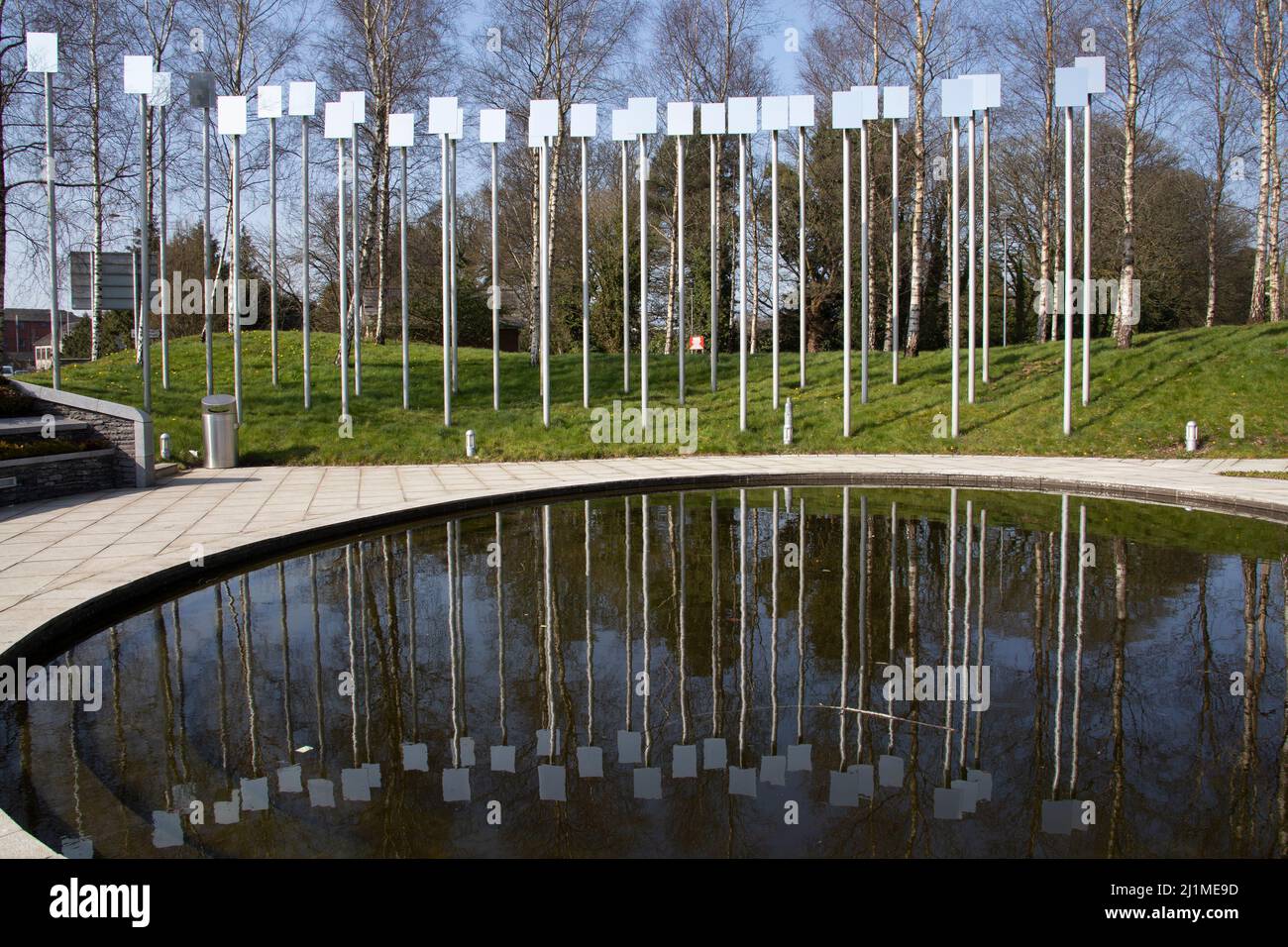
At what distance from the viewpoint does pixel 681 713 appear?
5.29m

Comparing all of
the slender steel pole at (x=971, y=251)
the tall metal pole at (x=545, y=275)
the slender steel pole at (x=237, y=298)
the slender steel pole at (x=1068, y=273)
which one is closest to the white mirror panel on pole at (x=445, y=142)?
the tall metal pole at (x=545, y=275)

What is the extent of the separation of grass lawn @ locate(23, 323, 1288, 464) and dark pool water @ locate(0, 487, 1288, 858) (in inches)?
404

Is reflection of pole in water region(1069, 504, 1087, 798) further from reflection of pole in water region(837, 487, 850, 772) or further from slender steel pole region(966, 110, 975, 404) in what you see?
slender steel pole region(966, 110, 975, 404)

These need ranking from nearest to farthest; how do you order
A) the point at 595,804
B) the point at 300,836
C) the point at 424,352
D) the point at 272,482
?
1. the point at 300,836
2. the point at 595,804
3. the point at 272,482
4. the point at 424,352

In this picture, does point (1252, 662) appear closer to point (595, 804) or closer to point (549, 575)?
point (595, 804)

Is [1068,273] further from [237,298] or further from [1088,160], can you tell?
[237,298]

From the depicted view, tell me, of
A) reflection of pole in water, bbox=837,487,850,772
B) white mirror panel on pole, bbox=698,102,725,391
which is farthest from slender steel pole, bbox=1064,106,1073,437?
reflection of pole in water, bbox=837,487,850,772

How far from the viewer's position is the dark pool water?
3.93 metres

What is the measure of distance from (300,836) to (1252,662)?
18.9 feet

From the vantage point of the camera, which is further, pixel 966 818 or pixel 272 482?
pixel 272 482

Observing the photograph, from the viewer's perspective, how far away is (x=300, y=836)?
3.87 m

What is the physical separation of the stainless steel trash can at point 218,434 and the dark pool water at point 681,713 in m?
9.05

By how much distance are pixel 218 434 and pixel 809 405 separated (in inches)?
501

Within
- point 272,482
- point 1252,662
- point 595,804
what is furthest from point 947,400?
point 595,804
